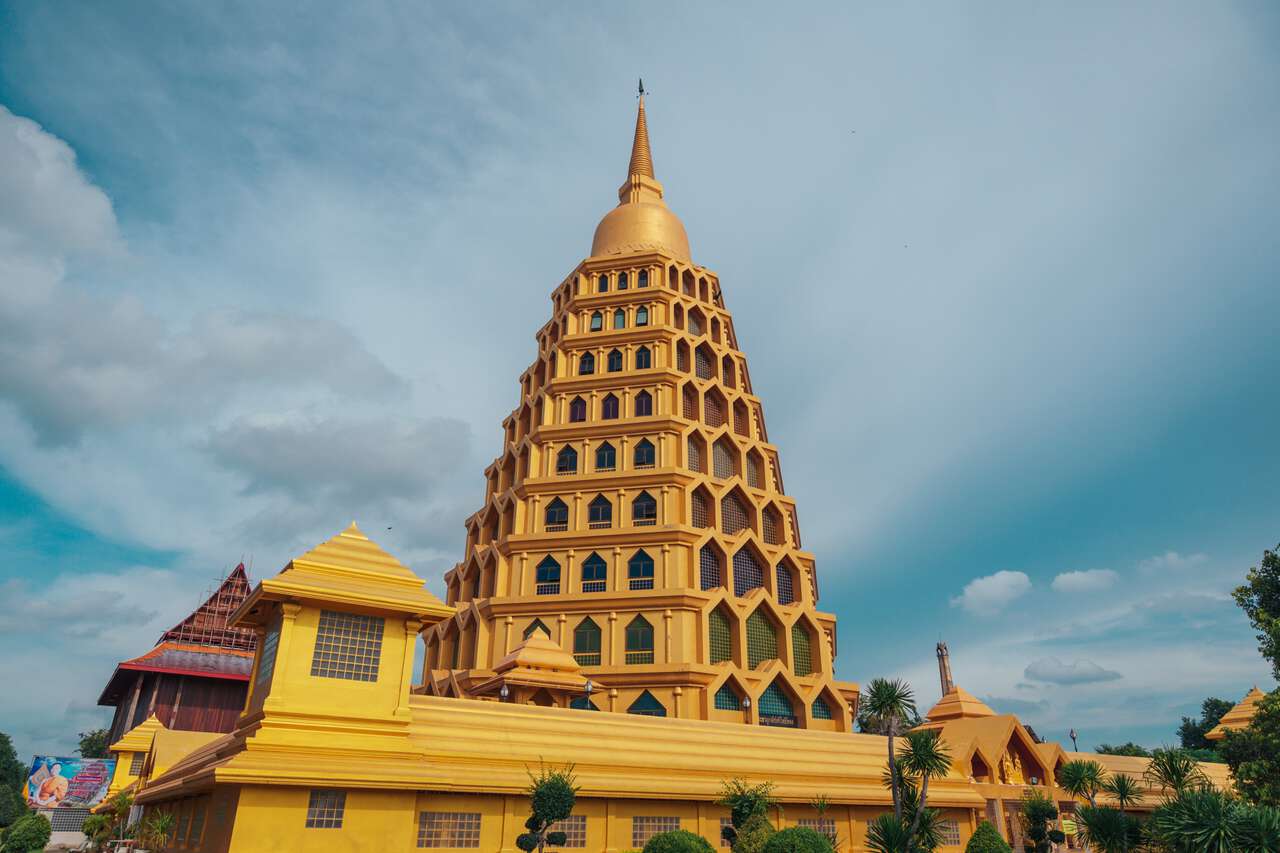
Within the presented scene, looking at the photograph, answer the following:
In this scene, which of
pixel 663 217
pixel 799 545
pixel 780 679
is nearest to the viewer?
pixel 780 679

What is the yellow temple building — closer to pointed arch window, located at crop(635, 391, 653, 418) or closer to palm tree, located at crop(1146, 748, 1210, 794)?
pointed arch window, located at crop(635, 391, 653, 418)

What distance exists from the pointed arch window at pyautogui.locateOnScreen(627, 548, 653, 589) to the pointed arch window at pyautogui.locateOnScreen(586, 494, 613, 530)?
2555mm

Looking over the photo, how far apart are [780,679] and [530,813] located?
17829mm

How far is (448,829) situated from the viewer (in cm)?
2144

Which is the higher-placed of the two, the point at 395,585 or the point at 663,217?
the point at 663,217

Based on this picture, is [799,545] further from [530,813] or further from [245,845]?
[245,845]

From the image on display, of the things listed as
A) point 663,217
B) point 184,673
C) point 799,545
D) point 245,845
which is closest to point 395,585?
point 245,845

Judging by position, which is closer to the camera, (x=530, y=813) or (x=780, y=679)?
(x=530, y=813)

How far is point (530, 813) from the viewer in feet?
73.9

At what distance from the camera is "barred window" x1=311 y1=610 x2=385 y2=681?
21656 millimetres

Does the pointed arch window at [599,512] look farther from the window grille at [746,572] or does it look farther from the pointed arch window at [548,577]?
the window grille at [746,572]

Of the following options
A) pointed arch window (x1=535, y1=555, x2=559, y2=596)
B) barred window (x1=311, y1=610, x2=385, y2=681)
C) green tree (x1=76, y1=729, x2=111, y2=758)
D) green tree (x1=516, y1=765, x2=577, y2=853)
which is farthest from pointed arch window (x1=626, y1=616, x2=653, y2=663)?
green tree (x1=76, y1=729, x2=111, y2=758)

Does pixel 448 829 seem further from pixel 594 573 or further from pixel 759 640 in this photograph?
pixel 759 640

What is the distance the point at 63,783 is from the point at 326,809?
51.4 m
